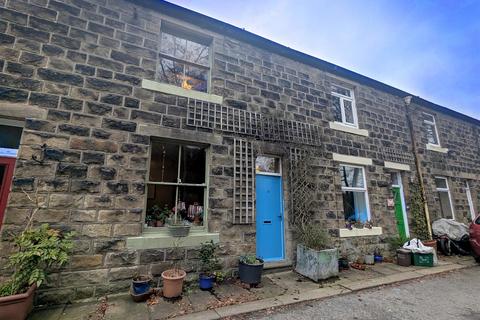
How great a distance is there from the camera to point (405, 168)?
28.5 ft

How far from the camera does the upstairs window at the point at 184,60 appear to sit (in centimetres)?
561

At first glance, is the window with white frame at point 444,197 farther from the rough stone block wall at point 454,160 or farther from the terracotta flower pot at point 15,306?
the terracotta flower pot at point 15,306

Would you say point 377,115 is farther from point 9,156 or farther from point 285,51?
point 9,156

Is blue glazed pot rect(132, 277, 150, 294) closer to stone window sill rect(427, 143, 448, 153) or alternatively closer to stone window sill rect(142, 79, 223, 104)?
stone window sill rect(142, 79, 223, 104)

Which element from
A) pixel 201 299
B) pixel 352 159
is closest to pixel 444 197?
pixel 352 159

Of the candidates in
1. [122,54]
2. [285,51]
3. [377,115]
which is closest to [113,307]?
[122,54]

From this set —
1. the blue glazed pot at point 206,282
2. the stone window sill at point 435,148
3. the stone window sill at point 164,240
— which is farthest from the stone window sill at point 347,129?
the blue glazed pot at point 206,282

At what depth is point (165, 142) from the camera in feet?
17.1

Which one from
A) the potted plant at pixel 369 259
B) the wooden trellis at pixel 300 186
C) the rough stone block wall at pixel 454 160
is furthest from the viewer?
the rough stone block wall at pixel 454 160

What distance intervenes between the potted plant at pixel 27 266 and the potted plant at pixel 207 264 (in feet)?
7.40

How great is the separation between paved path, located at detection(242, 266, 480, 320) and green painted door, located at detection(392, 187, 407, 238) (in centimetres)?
298

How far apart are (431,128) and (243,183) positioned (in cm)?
1014

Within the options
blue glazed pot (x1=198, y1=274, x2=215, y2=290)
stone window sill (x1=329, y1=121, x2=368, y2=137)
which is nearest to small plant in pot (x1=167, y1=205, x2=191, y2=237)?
blue glazed pot (x1=198, y1=274, x2=215, y2=290)

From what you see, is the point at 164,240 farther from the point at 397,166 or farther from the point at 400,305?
the point at 397,166
